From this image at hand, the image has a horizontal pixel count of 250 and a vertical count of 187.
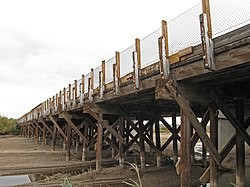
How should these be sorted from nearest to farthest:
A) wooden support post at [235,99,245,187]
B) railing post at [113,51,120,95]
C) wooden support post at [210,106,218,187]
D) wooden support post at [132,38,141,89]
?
1. wooden support post at [210,106,218,187]
2. wooden support post at [235,99,245,187]
3. wooden support post at [132,38,141,89]
4. railing post at [113,51,120,95]

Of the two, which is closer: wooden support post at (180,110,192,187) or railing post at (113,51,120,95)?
wooden support post at (180,110,192,187)

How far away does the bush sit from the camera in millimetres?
46581

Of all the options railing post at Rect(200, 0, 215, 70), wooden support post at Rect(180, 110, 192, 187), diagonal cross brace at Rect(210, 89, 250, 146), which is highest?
railing post at Rect(200, 0, 215, 70)

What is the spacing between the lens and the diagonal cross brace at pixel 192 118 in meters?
5.75

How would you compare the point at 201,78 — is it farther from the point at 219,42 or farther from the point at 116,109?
the point at 116,109

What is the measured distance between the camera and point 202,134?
18.9ft

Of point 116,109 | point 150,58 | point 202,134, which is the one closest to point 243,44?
point 202,134

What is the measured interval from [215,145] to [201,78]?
1.43 metres

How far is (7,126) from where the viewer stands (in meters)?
48.3

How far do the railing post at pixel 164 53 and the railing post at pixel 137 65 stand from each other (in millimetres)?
1247

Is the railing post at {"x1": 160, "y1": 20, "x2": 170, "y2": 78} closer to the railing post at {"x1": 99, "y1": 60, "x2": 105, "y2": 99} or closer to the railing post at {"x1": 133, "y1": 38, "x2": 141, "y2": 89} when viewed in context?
the railing post at {"x1": 133, "y1": 38, "x2": 141, "y2": 89}

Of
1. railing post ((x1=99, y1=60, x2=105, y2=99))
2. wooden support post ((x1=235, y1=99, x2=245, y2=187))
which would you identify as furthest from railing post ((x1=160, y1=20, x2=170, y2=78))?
railing post ((x1=99, y1=60, x2=105, y2=99))

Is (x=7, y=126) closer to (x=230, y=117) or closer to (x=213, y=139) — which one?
(x=213, y=139)

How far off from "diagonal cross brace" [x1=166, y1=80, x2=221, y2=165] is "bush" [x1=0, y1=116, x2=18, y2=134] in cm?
4470
